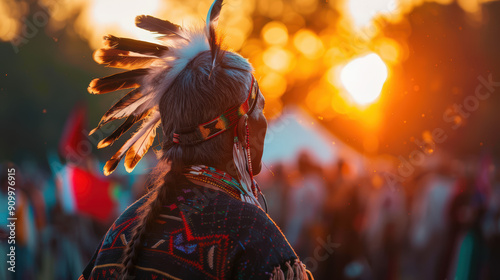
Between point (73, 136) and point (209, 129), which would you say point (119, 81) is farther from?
point (73, 136)

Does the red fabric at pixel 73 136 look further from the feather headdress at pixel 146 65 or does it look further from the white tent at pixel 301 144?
the feather headdress at pixel 146 65

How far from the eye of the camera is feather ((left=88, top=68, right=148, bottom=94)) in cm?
195

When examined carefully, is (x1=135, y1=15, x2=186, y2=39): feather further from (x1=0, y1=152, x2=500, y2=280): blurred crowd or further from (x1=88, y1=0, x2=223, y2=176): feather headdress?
(x1=0, y1=152, x2=500, y2=280): blurred crowd

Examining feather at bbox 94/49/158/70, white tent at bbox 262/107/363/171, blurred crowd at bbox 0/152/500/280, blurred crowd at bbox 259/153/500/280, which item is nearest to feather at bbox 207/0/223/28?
feather at bbox 94/49/158/70

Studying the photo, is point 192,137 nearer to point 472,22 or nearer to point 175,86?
point 175,86

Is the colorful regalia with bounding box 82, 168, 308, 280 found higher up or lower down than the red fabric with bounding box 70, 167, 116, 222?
lower down

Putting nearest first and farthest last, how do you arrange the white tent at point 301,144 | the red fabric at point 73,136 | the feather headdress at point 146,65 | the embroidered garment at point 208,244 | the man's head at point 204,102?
the embroidered garment at point 208,244
the man's head at point 204,102
the feather headdress at point 146,65
the white tent at point 301,144
the red fabric at point 73,136

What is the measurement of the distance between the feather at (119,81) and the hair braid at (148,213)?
48cm

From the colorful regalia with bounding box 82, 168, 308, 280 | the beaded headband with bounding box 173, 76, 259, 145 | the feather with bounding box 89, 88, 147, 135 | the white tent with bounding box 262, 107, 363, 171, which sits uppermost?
the feather with bounding box 89, 88, 147, 135

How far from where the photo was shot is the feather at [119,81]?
6.40 feet

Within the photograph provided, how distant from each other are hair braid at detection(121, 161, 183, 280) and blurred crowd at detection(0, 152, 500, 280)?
4035 mm

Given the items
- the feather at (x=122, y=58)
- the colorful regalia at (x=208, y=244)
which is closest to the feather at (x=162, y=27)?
the feather at (x=122, y=58)

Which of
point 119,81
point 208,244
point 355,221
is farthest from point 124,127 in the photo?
point 355,221

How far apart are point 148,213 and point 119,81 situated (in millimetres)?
692
